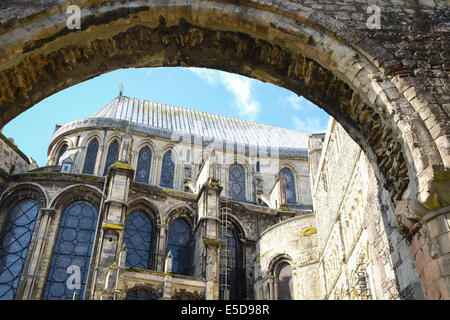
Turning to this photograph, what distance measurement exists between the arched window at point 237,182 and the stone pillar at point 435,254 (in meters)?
22.3

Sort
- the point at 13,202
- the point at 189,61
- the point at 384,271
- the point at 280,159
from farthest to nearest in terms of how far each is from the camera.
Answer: the point at 280,159 < the point at 13,202 < the point at 384,271 < the point at 189,61

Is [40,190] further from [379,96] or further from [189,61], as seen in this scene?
[379,96]

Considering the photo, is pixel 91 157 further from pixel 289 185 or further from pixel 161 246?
pixel 289 185

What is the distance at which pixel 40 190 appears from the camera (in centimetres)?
1789

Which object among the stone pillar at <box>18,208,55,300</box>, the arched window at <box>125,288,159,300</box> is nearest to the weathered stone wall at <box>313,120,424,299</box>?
the arched window at <box>125,288,159,300</box>

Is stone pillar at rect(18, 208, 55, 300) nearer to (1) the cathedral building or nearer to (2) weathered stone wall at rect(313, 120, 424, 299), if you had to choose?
(1) the cathedral building

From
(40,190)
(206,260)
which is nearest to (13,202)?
(40,190)

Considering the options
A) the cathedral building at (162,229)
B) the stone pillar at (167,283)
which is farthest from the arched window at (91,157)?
the stone pillar at (167,283)

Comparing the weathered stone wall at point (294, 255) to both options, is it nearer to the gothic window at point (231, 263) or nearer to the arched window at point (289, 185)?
the gothic window at point (231, 263)

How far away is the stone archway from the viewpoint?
4008 mm

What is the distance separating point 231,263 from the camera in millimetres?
20031

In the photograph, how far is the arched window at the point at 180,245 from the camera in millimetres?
18500

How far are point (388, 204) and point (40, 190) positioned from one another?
16350 millimetres

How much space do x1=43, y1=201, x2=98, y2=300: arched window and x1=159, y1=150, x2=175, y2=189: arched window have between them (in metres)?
6.96
